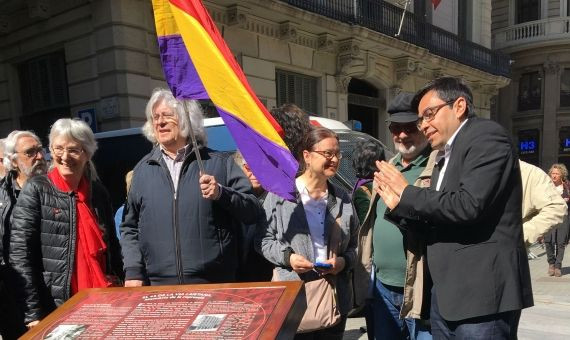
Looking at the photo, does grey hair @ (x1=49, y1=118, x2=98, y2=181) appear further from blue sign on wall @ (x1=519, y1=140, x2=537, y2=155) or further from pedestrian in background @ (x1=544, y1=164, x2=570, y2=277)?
blue sign on wall @ (x1=519, y1=140, x2=537, y2=155)

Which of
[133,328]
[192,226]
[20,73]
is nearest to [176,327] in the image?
[133,328]

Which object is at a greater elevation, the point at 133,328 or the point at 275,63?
the point at 275,63

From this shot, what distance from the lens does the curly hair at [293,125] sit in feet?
9.85

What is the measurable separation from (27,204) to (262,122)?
1.40 metres

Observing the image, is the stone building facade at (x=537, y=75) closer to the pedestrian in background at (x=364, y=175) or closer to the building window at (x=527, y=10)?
the building window at (x=527, y=10)

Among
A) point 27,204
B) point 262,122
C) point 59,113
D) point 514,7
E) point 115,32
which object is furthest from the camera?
point 514,7

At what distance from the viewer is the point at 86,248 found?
8.87 feet

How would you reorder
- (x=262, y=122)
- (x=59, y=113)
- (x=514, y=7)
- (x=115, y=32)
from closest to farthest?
(x=262, y=122) < (x=115, y=32) < (x=59, y=113) < (x=514, y=7)

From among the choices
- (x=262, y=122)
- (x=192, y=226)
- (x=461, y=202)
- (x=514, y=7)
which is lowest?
(x=192, y=226)

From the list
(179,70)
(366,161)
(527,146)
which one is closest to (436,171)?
(179,70)

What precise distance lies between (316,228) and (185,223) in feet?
2.49

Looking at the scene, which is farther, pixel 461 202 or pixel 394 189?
pixel 394 189

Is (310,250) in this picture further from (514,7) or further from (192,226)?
(514,7)

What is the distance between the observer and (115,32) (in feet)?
30.6
